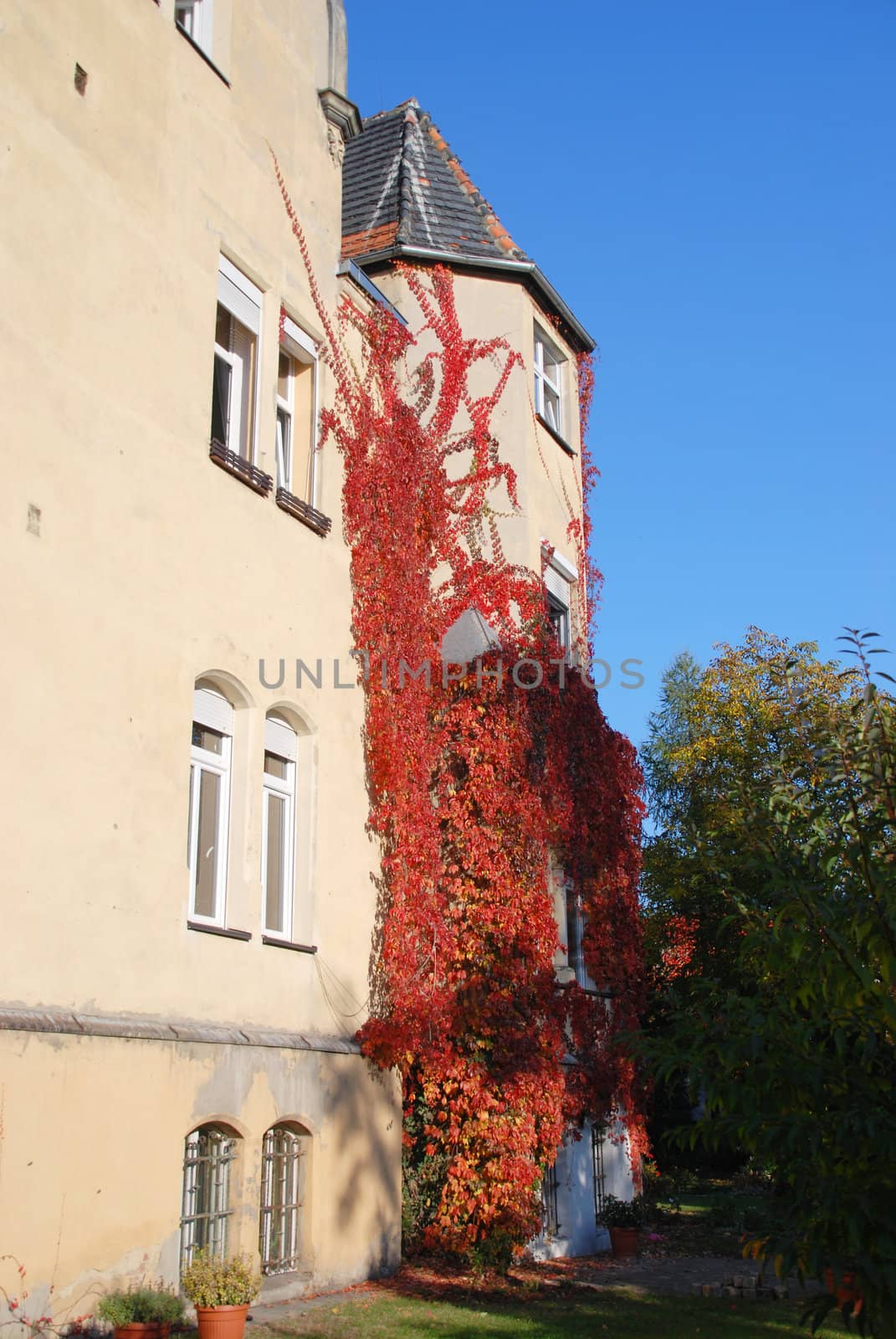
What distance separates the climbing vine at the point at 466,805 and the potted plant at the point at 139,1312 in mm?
3803

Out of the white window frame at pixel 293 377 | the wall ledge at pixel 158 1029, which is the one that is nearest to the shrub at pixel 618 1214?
the wall ledge at pixel 158 1029

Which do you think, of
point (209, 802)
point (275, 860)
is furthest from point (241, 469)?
point (275, 860)

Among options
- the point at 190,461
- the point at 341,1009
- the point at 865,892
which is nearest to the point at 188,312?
the point at 190,461

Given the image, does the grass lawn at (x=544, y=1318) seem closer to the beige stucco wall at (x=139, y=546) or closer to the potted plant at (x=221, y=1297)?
A: the potted plant at (x=221, y=1297)

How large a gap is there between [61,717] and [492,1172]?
241 inches

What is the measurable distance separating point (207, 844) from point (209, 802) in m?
0.34

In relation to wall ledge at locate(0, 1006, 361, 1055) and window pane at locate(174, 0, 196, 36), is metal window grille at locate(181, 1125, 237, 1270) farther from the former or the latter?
window pane at locate(174, 0, 196, 36)

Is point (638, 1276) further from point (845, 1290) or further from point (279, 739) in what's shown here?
point (845, 1290)

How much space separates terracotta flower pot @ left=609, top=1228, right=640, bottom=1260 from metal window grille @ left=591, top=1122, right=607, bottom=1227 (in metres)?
0.75

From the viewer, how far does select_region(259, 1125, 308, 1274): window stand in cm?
1005

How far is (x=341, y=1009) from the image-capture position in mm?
11508

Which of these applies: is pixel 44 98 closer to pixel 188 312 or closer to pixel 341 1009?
pixel 188 312

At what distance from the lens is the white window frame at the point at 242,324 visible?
11242mm

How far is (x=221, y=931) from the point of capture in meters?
9.73
